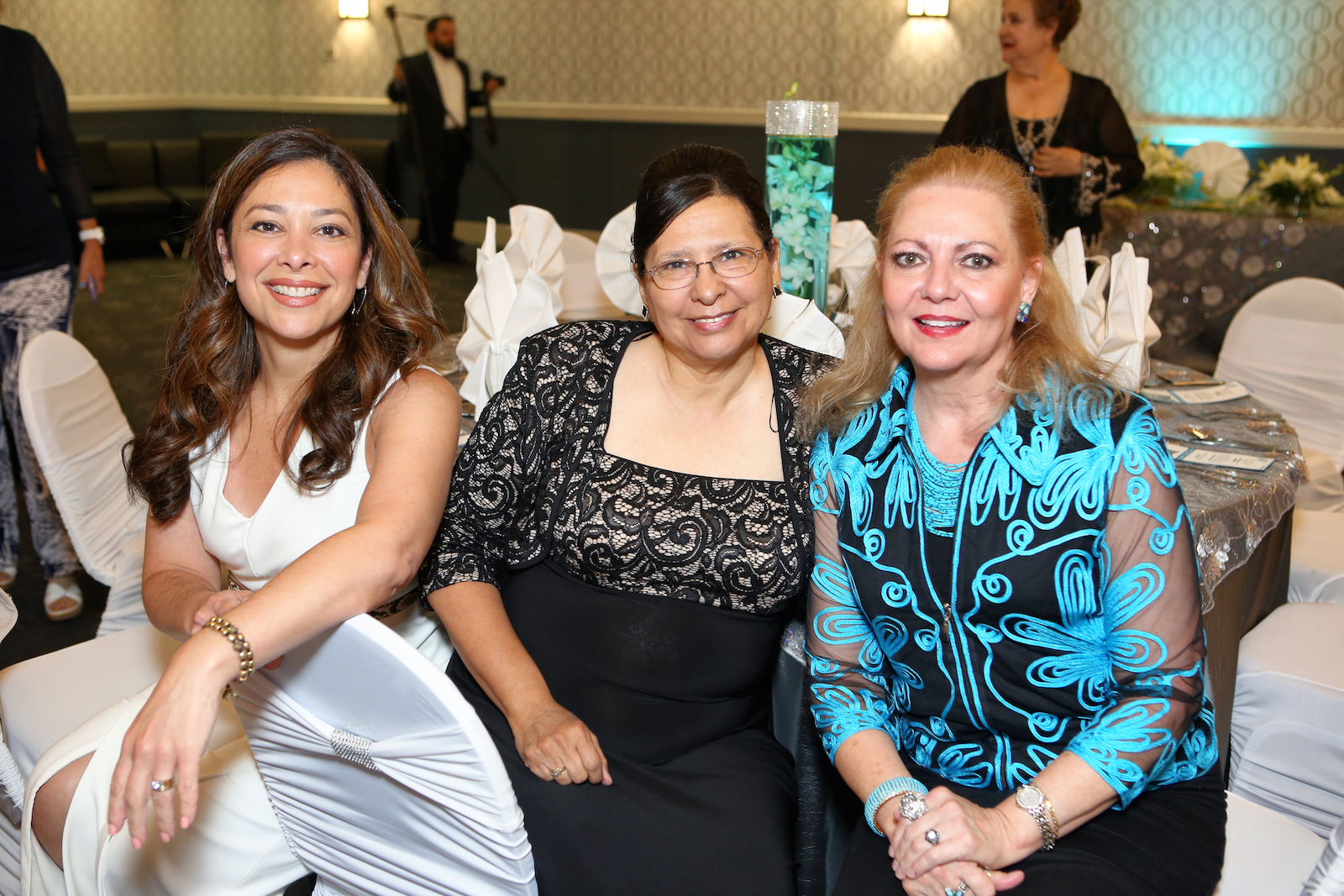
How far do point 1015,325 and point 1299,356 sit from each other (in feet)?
7.57

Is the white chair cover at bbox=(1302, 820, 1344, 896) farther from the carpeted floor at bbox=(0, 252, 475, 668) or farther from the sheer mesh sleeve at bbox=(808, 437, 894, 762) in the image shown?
the carpeted floor at bbox=(0, 252, 475, 668)

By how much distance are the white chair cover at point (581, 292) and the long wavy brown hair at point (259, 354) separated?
62.6 inches

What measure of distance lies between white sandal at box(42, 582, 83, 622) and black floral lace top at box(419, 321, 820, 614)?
208 cm

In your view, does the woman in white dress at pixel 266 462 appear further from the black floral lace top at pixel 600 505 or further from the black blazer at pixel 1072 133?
the black blazer at pixel 1072 133

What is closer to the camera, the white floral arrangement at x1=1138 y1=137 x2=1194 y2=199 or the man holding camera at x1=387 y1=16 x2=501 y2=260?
the white floral arrangement at x1=1138 y1=137 x2=1194 y2=199

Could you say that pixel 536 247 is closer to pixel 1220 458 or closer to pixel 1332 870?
pixel 1220 458

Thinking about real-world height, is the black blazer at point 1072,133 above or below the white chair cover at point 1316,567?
above

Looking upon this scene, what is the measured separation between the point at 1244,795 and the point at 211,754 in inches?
73.4

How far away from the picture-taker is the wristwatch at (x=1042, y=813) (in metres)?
1.30

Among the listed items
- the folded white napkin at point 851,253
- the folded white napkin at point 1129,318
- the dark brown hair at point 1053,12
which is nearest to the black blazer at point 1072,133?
the dark brown hair at point 1053,12

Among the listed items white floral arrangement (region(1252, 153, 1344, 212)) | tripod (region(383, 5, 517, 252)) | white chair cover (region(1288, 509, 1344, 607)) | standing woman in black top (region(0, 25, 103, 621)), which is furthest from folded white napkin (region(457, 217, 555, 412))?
tripod (region(383, 5, 517, 252))

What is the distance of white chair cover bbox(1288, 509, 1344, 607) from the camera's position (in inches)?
96.9

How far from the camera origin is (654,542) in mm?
1645

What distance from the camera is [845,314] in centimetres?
281
